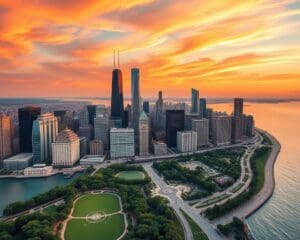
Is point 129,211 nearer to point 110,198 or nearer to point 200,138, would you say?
point 110,198

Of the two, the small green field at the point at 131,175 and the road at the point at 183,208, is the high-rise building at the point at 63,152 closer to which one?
the small green field at the point at 131,175

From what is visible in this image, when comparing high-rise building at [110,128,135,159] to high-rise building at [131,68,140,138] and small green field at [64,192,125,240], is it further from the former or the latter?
small green field at [64,192,125,240]

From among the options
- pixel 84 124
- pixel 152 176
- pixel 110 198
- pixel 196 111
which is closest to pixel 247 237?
pixel 110 198

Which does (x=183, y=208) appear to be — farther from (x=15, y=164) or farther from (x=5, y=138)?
(x=5, y=138)

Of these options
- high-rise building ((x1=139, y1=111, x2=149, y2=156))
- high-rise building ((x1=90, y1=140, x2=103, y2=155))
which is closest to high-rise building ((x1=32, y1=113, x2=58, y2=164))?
high-rise building ((x1=90, y1=140, x2=103, y2=155))

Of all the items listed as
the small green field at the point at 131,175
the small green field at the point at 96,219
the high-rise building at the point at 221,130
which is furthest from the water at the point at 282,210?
the small green field at the point at 131,175

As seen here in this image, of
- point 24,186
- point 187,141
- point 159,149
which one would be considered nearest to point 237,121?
point 187,141

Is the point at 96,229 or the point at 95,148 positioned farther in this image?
the point at 95,148
